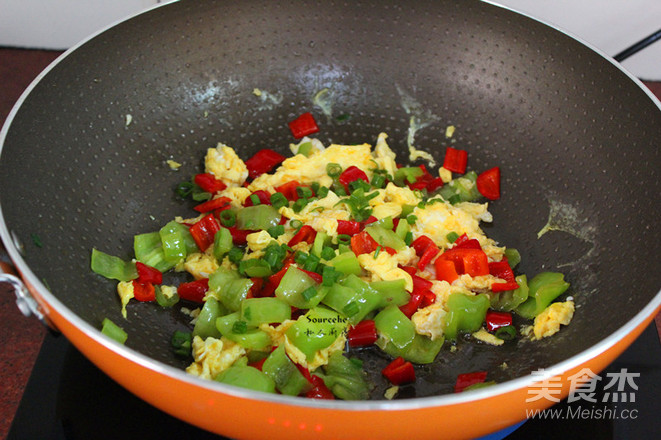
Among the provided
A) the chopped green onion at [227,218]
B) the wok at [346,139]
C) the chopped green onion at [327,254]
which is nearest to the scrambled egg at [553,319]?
the wok at [346,139]

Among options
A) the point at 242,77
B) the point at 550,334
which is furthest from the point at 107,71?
the point at 550,334

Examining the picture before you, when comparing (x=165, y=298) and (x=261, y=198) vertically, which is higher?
(x=261, y=198)

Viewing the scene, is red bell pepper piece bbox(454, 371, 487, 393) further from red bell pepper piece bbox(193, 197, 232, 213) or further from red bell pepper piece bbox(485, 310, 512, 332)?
red bell pepper piece bbox(193, 197, 232, 213)

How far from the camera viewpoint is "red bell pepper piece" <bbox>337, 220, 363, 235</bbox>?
195 cm

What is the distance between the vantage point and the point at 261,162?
2250 mm

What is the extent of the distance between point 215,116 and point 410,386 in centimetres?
119

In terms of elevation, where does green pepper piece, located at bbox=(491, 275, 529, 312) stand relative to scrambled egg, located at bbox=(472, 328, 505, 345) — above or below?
above

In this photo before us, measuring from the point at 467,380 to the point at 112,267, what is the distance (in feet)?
3.44

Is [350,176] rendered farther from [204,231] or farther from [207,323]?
[207,323]

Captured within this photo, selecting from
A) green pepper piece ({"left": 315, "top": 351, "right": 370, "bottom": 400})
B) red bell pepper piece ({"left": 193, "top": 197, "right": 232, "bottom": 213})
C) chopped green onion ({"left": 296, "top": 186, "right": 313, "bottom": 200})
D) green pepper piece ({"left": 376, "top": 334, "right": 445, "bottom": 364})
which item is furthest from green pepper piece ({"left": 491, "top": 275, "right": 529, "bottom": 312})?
red bell pepper piece ({"left": 193, "top": 197, "right": 232, "bottom": 213})

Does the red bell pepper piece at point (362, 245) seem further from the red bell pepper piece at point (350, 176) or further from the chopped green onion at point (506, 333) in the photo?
the chopped green onion at point (506, 333)

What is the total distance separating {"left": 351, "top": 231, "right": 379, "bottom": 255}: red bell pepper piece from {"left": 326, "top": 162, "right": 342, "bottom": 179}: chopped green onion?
0.37 meters

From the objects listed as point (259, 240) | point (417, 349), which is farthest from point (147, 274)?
point (417, 349)

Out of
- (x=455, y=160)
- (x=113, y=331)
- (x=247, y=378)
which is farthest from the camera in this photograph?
(x=455, y=160)
